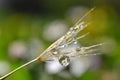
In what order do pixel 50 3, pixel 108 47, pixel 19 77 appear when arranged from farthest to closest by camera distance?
1. pixel 50 3
2. pixel 108 47
3. pixel 19 77

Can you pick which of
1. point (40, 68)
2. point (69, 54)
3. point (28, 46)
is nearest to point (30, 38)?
point (28, 46)

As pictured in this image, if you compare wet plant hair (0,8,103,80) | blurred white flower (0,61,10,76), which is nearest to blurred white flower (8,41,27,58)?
blurred white flower (0,61,10,76)

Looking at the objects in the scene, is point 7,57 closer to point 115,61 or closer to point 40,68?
point 40,68

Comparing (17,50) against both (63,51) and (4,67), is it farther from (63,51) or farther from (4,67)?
(63,51)

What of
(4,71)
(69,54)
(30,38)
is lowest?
(69,54)

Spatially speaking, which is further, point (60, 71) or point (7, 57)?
point (7, 57)

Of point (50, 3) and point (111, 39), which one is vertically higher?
point (50, 3)

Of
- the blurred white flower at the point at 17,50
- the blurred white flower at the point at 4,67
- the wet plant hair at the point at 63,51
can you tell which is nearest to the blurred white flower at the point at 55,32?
the blurred white flower at the point at 17,50

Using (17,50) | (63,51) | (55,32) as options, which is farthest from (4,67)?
(63,51)

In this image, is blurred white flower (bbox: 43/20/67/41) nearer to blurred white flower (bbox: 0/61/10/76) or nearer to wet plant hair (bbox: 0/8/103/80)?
blurred white flower (bbox: 0/61/10/76)
